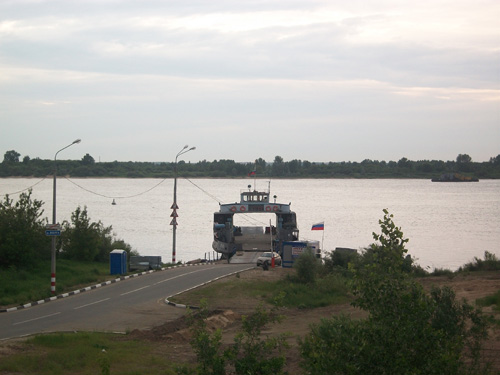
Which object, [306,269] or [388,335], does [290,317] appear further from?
[388,335]

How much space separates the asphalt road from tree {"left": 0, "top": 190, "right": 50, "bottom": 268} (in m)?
3.68

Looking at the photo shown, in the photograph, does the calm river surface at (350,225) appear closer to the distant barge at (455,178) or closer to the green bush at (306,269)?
the green bush at (306,269)

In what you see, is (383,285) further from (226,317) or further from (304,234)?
(304,234)

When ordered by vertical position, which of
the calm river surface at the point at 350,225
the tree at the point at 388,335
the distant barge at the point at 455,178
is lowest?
the calm river surface at the point at 350,225

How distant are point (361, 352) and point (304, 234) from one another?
59.8 m

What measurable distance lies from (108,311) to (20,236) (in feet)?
23.4

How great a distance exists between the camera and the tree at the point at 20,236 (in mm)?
24312

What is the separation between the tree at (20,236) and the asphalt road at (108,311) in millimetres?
3678

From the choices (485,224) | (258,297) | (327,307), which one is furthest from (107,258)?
(485,224)

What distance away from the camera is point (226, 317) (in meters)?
18.4

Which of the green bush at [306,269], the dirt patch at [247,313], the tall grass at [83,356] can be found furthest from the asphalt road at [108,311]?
the green bush at [306,269]

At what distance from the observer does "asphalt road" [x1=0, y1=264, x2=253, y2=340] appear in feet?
56.4

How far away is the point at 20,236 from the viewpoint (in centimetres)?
2444

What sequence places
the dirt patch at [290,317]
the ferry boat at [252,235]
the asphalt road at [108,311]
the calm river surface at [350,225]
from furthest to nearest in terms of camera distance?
1. the calm river surface at [350,225]
2. the ferry boat at [252,235]
3. the asphalt road at [108,311]
4. the dirt patch at [290,317]
